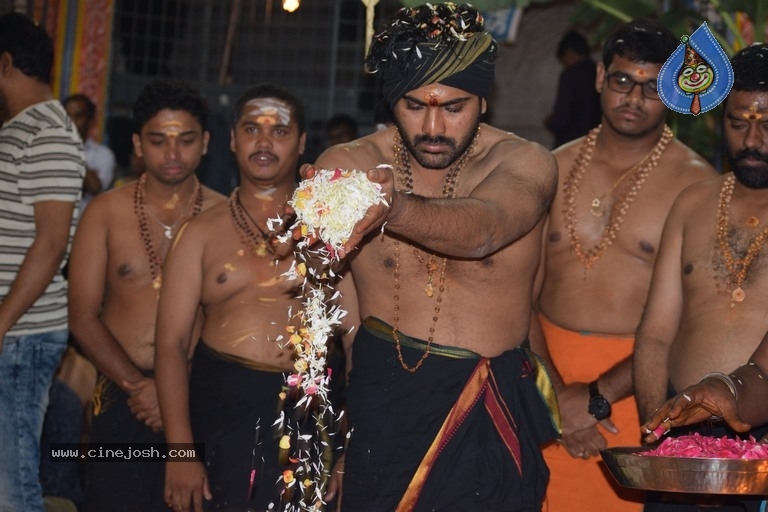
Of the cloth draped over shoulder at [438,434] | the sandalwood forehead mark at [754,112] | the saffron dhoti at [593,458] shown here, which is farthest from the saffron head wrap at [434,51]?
the saffron dhoti at [593,458]

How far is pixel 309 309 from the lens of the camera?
366 centimetres

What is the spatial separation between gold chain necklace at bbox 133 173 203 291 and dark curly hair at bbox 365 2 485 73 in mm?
1577

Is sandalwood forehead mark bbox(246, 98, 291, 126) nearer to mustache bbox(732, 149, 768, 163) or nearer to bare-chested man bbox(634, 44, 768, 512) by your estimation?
bare-chested man bbox(634, 44, 768, 512)

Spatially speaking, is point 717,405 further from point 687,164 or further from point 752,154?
point 687,164

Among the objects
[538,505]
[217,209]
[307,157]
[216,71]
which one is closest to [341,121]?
[307,157]

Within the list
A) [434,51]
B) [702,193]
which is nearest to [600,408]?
[702,193]

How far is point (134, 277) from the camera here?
5305 mm

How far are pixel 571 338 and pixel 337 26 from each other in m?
6.28

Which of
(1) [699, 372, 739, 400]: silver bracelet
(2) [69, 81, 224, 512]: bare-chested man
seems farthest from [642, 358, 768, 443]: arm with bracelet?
(2) [69, 81, 224, 512]: bare-chested man

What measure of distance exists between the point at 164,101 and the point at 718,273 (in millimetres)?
2706

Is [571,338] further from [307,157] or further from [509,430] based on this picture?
[307,157]

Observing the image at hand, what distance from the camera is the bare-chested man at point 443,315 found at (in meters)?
3.93

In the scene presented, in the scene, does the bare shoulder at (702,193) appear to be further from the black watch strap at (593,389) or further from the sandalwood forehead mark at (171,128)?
the sandalwood forehead mark at (171,128)

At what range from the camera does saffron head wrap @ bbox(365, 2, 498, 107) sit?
3.92 meters
